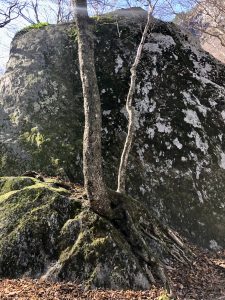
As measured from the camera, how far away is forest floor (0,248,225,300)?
5.53 meters

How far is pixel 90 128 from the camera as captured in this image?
6949mm

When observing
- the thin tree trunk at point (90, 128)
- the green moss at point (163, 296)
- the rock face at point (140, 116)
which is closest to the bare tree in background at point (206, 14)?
the rock face at point (140, 116)

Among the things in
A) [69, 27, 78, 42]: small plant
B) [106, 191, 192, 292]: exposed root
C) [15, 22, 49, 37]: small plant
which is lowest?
[106, 191, 192, 292]: exposed root

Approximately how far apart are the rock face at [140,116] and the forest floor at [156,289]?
2.12m

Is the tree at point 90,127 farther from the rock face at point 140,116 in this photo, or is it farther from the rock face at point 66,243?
the rock face at point 140,116

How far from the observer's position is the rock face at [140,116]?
33.5ft

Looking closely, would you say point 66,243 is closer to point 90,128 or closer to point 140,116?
point 90,128

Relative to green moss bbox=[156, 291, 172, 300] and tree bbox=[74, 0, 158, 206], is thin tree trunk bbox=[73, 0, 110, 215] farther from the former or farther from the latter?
green moss bbox=[156, 291, 172, 300]

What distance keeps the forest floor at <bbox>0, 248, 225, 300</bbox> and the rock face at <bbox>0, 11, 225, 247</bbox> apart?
2.12 metres

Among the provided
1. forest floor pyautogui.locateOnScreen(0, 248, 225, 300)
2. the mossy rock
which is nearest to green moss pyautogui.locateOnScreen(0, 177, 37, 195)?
the mossy rock

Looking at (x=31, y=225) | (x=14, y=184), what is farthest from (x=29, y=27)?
(x=31, y=225)

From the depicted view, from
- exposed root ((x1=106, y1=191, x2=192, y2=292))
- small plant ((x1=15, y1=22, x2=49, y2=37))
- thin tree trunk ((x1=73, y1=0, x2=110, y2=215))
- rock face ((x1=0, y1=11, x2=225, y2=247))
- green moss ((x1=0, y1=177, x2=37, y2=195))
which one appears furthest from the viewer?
small plant ((x1=15, y1=22, x2=49, y2=37))

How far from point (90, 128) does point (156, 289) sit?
10.4 ft

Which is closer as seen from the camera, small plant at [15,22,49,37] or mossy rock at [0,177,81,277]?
mossy rock at [0,177,81,277]
